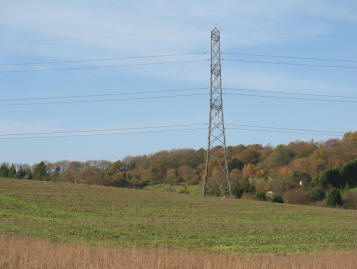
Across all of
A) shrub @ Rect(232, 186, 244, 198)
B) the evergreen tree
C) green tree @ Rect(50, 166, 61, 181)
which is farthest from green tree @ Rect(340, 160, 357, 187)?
the evergreen tree

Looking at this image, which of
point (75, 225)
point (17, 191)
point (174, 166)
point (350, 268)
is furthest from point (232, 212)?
point (174, 166)

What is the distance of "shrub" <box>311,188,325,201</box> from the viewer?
206 ft

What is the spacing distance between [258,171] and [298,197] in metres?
20.0

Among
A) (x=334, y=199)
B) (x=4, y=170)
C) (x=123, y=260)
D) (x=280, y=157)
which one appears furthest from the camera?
(x=4, y=170)

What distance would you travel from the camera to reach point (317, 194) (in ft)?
207

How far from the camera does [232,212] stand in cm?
3484

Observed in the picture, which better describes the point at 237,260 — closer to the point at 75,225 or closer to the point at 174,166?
the point at 75,225

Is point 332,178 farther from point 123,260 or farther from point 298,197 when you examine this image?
→ point 123,260

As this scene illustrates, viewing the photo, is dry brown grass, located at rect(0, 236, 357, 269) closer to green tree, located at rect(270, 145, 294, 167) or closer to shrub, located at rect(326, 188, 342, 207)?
shrub, located at rect(326, 188, 342, 207)

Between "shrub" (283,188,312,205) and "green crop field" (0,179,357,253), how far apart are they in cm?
2170

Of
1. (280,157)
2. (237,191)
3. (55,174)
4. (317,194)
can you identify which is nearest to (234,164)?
(280,157)

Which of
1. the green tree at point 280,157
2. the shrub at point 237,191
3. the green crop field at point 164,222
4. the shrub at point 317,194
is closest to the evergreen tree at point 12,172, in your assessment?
the green crop field at point 164,222

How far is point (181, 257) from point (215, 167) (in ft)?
220

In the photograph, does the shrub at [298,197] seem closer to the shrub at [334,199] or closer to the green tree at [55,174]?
the shrub at [334,199]
